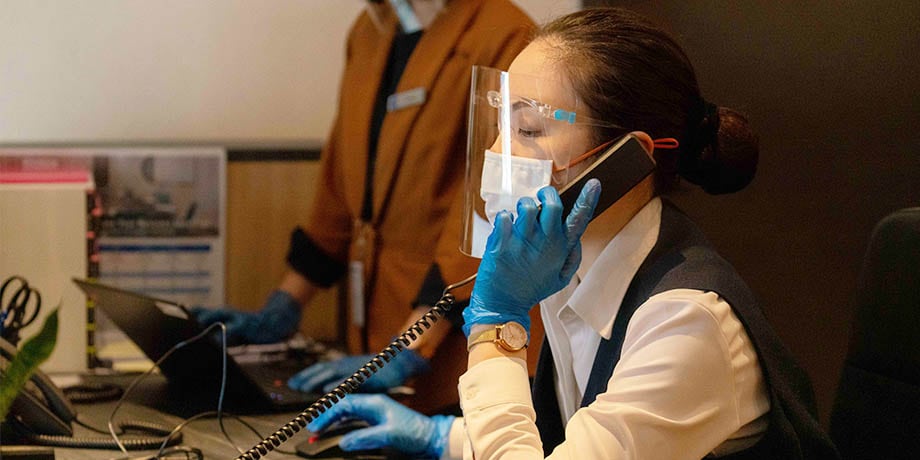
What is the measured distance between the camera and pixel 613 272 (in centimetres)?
119

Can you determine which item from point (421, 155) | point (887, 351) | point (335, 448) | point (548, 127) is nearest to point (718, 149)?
point (548, 127)

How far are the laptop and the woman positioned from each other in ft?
0.88

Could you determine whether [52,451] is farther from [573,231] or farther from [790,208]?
[790,208]

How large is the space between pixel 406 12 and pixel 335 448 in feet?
3.46

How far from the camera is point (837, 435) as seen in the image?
134 centimetres

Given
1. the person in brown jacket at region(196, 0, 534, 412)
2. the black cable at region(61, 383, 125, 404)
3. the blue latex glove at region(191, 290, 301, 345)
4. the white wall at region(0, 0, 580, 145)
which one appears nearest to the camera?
the black cable at region(61, 383, 125, 404)

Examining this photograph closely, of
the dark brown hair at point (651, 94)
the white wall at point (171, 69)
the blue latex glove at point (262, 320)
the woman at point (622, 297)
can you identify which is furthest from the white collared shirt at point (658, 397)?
the white wall at point (171, 69)

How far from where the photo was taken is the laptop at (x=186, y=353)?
1.52m

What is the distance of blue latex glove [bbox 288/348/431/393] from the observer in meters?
1.63

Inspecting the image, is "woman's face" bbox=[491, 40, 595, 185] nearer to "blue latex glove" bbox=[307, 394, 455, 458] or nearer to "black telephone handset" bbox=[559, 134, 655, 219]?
"black telephone handset" bbox=[559, 134, 655, 219]

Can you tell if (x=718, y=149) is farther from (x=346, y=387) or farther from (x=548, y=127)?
(x=346, y=387)

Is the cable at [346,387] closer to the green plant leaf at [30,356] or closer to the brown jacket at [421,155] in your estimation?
the green plant leaf at [30,356]

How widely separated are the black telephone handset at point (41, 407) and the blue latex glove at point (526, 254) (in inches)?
25.4

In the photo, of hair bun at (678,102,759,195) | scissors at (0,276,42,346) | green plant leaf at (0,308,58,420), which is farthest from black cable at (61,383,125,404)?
hair bun at (678,102,759,195)
